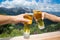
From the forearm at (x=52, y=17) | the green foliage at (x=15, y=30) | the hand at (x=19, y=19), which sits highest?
the hand at (x=19, y=19)

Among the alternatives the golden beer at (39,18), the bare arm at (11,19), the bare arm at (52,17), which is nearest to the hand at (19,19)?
the bare arm at (11,19)

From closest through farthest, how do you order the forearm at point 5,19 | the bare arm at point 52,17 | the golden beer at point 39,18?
the forearm at point 5,19 < the golden beer at point 39,18 < the bare arm at point 52,17

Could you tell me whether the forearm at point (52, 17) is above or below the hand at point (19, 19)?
below

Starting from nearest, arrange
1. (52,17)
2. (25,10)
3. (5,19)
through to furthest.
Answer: (5,19) → (25,10) → (52,17)

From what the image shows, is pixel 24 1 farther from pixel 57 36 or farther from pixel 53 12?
pixel 57 36

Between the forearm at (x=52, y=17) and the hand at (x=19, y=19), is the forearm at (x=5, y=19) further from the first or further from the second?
the forearm at (x=52, y=17)

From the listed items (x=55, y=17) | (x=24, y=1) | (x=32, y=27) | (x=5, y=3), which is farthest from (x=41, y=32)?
(x=5, y=3)

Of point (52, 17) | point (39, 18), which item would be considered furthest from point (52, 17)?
point (39, 18)

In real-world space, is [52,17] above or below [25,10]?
below

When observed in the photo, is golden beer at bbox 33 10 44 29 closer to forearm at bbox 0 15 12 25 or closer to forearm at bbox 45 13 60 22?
forearm at bbox 45 13 60 22

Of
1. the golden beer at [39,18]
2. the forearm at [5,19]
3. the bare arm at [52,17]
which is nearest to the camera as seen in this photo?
the forearm at [5,19]

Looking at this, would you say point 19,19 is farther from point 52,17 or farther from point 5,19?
point 52,17
